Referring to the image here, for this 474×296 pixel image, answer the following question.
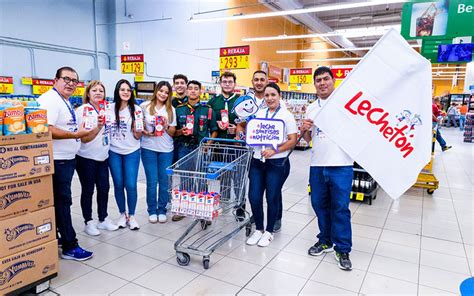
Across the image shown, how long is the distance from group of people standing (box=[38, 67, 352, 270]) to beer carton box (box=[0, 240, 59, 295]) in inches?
18.1

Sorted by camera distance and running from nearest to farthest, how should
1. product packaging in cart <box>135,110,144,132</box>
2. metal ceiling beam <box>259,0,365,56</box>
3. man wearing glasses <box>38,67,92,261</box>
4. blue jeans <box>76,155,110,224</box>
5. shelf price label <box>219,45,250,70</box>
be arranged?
man wearing glasses <box>38,67,92,261</box>, blue jeans <box>76,155,110,224</box>, product packaging in cart <box>135,110,144,132</box>, shelf price label <box>219,45,250,70</box>, metal ceiling beam <box>259,0,365,56</box>

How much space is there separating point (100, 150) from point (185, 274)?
147cm

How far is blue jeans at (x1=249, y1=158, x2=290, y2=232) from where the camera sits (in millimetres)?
3083

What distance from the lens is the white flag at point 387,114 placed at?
224 cm

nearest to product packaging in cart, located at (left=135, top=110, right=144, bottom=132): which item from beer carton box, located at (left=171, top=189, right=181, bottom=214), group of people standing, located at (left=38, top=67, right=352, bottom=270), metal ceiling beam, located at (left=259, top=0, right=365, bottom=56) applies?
group of people standing, located at (left=38, top=67, right=352, bottom=270)

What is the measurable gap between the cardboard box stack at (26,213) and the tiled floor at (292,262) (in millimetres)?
307

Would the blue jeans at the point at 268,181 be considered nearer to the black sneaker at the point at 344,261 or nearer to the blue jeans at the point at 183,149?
the black sneaker at the point at 344,261

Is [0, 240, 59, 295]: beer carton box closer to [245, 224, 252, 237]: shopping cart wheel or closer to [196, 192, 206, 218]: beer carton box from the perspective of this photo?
[196, 192, 206, 218]: beer carton box

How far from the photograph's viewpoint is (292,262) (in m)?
2.92

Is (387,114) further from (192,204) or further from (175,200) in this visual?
(175,200)

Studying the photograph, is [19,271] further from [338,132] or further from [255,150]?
[338,132]

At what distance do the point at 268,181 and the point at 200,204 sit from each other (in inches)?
30.9

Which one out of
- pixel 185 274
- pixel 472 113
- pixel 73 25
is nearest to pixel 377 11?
pixel 472 113

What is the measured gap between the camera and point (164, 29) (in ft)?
39.9
